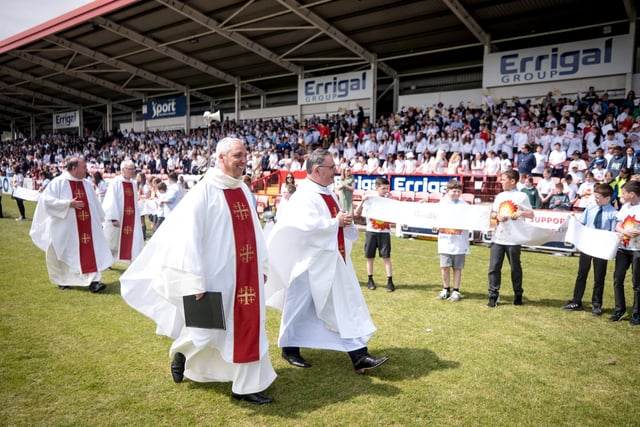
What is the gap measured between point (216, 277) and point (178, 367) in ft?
3.24

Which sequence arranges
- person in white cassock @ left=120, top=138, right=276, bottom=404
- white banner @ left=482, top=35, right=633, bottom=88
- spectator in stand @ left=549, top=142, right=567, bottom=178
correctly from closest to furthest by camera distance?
person in white cassock @ left=120, top=138, right=276, bottom=404, spectator in stand @ left=549, top=142, right=567, bottom=178, white banner @ left=482, top=35, right=633, bottom=88

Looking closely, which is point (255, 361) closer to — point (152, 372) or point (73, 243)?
point (152, 372)

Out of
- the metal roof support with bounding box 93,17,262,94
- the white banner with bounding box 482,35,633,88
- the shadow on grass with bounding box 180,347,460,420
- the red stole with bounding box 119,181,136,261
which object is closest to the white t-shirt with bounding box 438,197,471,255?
the shadow on grass with bounding box 180,347,460,420

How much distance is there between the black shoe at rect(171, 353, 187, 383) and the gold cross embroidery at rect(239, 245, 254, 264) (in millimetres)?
1064

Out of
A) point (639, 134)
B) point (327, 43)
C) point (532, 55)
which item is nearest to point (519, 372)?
point (639, 134)

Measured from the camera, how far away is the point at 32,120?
50.0 metres

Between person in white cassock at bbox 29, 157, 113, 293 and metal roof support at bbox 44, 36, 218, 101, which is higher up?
metal roof support at bbox 44, 36, 218, 101

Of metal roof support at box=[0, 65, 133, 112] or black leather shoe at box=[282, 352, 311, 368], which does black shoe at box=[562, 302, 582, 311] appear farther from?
metal roof support at box=[0, 65, 133, 112]

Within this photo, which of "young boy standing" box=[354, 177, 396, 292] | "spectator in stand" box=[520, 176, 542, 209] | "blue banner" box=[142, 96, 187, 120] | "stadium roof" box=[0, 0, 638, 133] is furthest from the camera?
"blue banner" box=[142, 96, 187, 120]

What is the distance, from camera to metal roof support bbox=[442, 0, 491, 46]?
17844 mm

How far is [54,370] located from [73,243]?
3.46 metres

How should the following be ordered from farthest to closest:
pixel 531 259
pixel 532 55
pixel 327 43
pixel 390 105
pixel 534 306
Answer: pixel 390 105
pixel 327 43
pixel 532 55
pixel 531 259
pixel 534 306

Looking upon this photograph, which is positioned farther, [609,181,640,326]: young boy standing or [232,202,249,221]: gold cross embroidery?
[609,181,640,326]: young boy standing

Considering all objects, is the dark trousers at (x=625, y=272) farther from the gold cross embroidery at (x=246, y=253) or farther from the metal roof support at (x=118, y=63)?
the metal roof support at (x=118, y=63)
